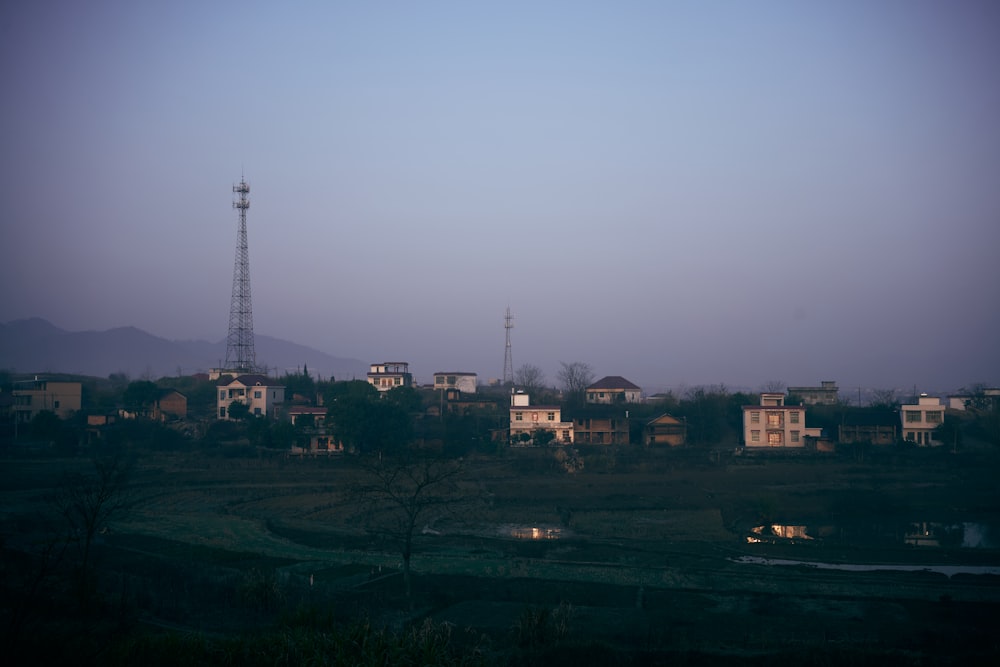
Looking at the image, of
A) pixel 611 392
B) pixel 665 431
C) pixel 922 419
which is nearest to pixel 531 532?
pixel 665 431

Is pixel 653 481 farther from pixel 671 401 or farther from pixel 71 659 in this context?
pixel 71 659

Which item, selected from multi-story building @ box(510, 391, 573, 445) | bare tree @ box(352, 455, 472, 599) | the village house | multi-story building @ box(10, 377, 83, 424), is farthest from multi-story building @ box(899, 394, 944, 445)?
multi-story building @ box(10, 377, 83, 424)

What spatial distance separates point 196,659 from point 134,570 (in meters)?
9.97

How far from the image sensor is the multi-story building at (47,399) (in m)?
45.5

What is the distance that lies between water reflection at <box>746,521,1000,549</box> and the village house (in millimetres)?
17586

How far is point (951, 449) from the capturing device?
40000mm

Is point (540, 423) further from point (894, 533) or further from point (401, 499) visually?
point (894, 533)

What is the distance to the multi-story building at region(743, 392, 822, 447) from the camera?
42.7m

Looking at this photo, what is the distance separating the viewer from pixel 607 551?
21.1 metres

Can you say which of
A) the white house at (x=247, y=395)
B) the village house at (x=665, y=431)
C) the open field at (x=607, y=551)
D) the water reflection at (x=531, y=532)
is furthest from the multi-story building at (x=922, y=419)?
the white house at (x=247, y=395)

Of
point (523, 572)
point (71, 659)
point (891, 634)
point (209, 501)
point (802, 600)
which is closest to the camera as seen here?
point (71, 659)

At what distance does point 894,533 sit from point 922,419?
72.4 feet

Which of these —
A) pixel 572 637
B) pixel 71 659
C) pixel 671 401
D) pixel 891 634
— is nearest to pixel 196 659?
pixel 71 659

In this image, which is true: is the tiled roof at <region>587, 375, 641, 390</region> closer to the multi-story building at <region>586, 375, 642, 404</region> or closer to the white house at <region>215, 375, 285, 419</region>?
the multi-story building at <region>586, 375, 642, 404</region>
